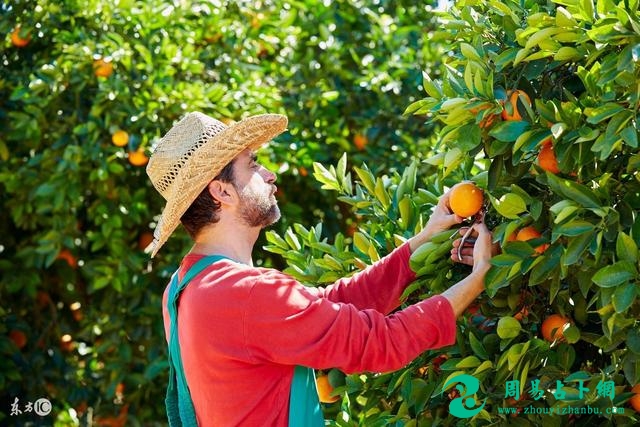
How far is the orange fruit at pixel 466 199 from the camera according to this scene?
6.98 feet

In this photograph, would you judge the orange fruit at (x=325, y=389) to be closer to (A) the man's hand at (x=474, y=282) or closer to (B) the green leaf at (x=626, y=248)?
(A) the man's hand at (x=474, y=282)

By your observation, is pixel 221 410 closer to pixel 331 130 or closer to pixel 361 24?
pixel 331 130

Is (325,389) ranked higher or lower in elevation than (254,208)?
lower

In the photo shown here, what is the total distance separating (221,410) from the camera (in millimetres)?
2115

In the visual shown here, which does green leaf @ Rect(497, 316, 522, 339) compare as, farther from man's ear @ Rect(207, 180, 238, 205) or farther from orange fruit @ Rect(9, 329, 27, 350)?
orange fruit @ Rect(9, 329, 27, 350)

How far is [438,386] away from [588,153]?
0.58 m

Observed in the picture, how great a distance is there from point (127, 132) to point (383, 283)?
183 centimetres

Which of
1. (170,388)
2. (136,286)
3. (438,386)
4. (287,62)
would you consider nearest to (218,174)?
(170,388)

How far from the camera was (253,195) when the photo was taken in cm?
227

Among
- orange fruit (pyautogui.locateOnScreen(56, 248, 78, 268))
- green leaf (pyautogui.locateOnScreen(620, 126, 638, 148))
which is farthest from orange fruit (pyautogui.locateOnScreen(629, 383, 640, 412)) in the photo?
orange fruit (pyautogui.locateOnScreen(56, 248, 78, 268))

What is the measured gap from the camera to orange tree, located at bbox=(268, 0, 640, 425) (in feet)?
5.93

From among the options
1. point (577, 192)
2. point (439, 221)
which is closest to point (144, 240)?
point (439, 221)

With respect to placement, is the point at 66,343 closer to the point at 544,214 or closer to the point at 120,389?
the point at 120,389

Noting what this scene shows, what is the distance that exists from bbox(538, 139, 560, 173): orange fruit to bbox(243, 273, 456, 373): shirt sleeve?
31cm
